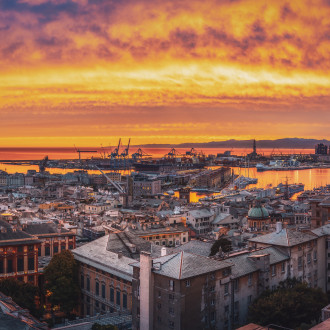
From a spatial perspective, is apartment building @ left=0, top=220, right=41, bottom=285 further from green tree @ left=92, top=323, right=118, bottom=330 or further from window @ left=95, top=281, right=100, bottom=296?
green tree @ left=92, top=323, right=118, bottom=330

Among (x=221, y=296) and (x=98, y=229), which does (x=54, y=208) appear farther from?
(x=221, y=296)

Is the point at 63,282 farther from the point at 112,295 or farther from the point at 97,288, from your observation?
the point at 112,295

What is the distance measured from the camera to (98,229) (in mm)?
45656

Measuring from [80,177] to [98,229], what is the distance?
336 feet

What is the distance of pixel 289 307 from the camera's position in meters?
20.3

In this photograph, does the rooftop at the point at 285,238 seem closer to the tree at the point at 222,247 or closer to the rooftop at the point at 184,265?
the rooftop at the point at 184,265

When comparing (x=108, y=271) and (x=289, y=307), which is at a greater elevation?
(x=289, y=307)

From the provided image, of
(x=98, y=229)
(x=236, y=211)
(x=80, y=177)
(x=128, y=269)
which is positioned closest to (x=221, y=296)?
(x=128, y=269)

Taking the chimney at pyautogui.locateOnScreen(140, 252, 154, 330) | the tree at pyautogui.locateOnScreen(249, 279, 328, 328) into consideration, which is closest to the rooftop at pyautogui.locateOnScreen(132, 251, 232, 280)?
the chimney at pyautogui.locateOnScreen(140, 252, 154, 330)

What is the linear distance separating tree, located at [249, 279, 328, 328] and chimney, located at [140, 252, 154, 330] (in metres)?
4.52

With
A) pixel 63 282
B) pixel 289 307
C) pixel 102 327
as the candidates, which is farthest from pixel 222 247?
pixel 102 327

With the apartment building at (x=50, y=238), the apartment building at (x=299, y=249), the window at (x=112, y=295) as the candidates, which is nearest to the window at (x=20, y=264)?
the apartment building at (x=50, y=238)

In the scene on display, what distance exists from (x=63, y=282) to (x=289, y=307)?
13.6 meters

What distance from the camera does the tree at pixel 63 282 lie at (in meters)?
27.4
